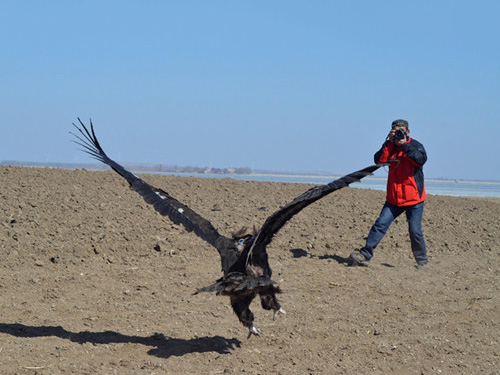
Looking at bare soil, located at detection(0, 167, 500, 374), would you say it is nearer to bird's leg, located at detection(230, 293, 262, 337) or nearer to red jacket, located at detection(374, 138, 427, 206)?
bird's leg, located at detection(230, 293, 262, 337)

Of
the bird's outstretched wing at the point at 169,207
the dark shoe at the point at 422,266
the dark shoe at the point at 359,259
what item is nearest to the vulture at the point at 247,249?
the bird's outstretched wing at the point at 169,207

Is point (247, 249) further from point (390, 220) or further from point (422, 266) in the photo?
point (422, 266)

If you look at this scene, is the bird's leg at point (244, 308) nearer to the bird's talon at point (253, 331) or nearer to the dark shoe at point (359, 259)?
the bird's talon at point (253, 331)

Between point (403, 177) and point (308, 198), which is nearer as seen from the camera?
point (308, 198)

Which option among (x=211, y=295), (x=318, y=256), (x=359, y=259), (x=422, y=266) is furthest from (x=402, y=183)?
(x=211, y=295)

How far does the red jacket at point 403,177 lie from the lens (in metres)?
9.55

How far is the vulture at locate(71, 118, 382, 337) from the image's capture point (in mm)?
5484

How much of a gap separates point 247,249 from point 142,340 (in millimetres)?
1622

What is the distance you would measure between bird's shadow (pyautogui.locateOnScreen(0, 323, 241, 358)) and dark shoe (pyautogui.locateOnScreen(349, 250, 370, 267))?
13.4ft

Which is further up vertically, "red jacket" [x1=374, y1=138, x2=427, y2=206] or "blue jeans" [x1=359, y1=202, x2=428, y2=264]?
"red jacket" [x1=374, y1=138, x2=427, y2=206]

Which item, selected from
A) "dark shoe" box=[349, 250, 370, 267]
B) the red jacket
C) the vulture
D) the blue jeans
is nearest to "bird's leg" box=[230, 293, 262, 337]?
the vulture

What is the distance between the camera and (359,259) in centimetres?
991

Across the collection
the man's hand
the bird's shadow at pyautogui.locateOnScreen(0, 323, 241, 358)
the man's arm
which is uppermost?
the man's hand

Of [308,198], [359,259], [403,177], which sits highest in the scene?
[403,177]
